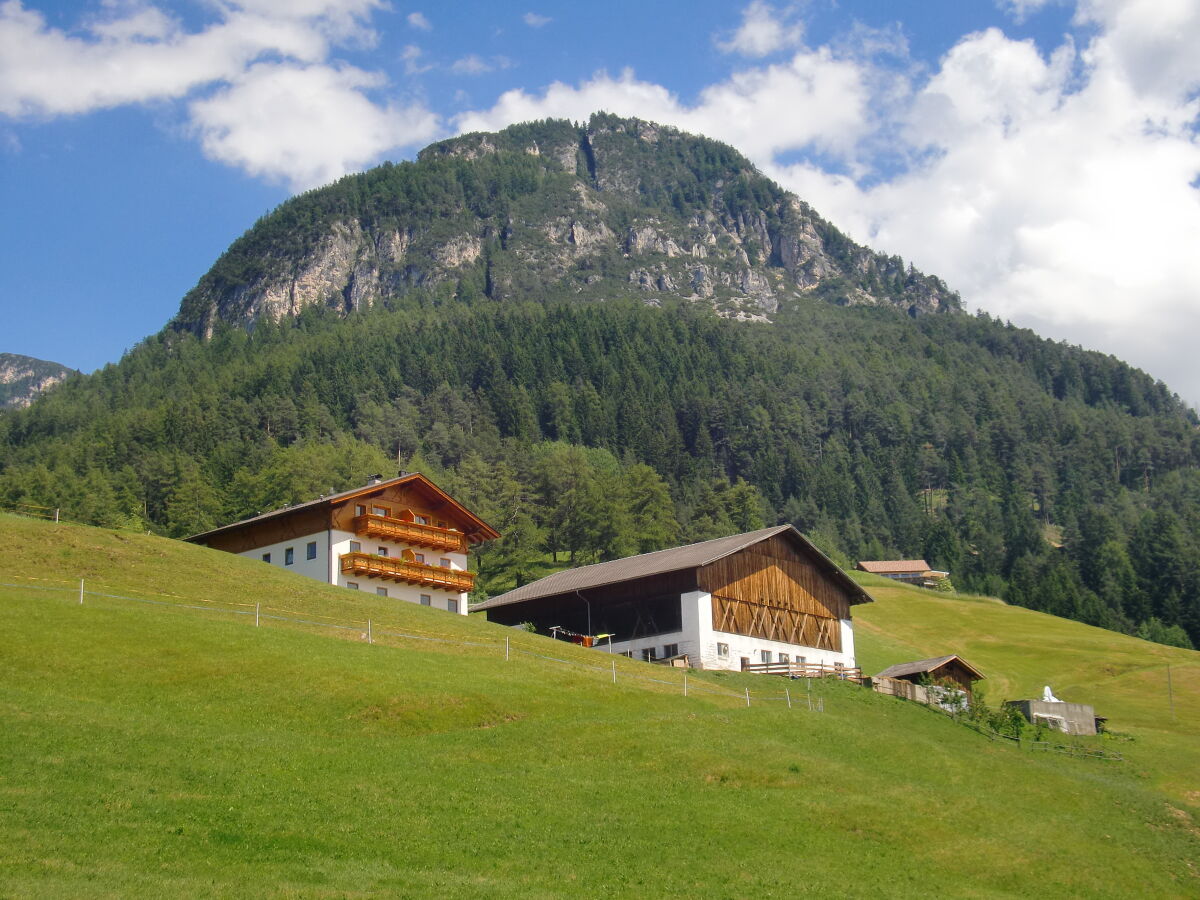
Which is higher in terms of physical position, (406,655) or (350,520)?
(350,520)

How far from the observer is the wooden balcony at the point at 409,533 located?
233ft

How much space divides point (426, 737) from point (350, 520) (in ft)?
117

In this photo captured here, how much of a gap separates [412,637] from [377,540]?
20820mm

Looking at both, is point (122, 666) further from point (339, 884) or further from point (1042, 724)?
point (1042, 724)

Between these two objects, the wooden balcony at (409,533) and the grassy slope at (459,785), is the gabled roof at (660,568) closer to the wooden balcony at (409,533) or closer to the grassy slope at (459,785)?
the wooden balcony at (409,533)

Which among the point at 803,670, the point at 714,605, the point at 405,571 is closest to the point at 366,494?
the point at 405,571

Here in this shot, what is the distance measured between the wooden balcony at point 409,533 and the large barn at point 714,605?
596 centimetres

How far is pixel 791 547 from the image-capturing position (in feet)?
254

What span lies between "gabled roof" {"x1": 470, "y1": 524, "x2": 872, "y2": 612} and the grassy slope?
64.1 ft

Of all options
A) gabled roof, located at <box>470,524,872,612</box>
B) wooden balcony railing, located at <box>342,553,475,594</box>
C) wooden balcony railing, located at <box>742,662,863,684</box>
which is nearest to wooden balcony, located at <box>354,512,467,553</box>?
wooden balcony railing, located at <box>342,553,475,594</box>

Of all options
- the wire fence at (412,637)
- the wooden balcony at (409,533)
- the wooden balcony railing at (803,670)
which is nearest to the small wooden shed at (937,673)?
the wooden balcony railing at (803,670)

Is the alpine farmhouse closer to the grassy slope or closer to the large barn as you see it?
the large barn

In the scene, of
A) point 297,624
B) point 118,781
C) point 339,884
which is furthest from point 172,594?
point 339,884

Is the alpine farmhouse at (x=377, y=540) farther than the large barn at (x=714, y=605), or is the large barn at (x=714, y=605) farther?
the alpine farmhouse at (x=377, y=540)
